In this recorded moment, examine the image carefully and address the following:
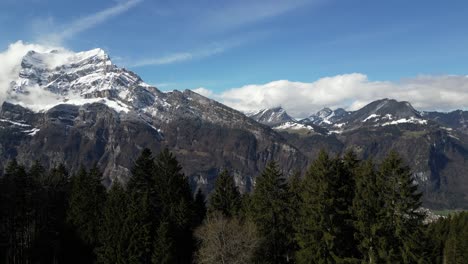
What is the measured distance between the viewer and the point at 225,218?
7556 centimetres

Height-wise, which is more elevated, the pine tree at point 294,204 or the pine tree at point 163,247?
the pine tree at point 294,204

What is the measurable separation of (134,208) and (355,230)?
1293 inches

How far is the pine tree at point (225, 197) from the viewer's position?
8869 centimetres

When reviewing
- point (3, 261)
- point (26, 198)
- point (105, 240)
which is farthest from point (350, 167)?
point (3, 261)

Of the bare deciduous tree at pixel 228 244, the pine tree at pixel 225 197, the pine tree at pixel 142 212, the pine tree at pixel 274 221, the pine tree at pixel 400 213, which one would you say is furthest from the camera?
the pine tree at pixel 225 197

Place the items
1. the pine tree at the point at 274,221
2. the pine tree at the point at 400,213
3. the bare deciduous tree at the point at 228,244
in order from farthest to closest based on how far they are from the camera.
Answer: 1. the pine tree at the point at 274,221
2. the bare deciduous tree at the point at 228,244
3. the pine tree at the point at 400,213

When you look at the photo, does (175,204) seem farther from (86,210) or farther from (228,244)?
(228,244)

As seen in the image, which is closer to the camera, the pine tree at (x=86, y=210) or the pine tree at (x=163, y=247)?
the pine tree at (x=163, y=247)

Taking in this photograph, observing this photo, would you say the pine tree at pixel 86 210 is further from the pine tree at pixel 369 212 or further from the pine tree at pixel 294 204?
the pine tree at pixel 369 212

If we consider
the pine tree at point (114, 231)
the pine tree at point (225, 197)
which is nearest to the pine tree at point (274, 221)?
the pine tree at point (225, 197)

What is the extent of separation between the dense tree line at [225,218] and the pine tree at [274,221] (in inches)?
6.1

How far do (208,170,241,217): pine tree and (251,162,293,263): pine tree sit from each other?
1697 centimetres

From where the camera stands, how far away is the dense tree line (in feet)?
173

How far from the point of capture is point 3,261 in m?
82.2
